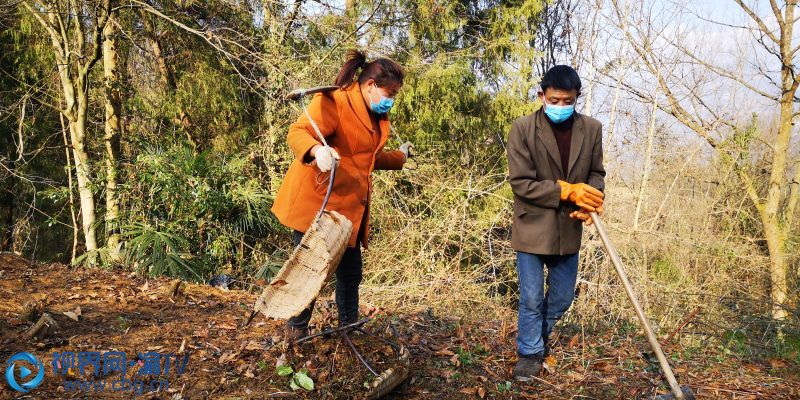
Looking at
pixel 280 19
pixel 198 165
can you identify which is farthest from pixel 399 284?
pixel 280 19

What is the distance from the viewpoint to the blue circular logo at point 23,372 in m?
2.63

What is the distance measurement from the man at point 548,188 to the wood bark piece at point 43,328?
8.93 feet

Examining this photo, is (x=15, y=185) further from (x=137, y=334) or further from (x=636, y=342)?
(x=636, y=342)

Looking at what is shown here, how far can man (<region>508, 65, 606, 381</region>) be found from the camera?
320cm

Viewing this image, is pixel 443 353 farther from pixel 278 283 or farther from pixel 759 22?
pixel 759 22

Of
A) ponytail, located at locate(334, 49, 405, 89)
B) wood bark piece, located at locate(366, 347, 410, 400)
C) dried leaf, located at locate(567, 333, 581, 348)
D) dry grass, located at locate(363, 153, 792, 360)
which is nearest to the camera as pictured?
wood bark piece, located at locate(366, 347, 410, 400)

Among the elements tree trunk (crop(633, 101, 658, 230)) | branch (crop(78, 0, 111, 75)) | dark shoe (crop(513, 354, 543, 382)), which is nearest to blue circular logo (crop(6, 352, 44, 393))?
dark shoe (crop(513, 354, 543, 382))

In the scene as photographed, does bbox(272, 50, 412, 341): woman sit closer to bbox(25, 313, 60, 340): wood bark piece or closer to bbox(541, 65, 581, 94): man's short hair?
bbox(541, 65, 581, 94): man's short hair

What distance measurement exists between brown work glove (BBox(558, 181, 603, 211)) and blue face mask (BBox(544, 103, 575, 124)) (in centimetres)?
Result: 40

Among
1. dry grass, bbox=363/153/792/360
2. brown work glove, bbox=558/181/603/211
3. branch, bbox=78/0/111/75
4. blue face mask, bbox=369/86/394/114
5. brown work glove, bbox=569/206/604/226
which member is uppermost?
branch, bbox=78/0/111/75

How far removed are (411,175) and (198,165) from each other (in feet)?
10.0

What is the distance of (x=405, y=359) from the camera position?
3.04 metres

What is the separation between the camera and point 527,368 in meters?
3.40

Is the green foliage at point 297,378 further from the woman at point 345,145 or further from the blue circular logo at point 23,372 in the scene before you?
the blue circular logo at point 23,372
